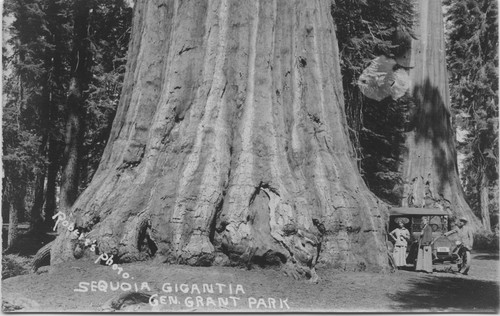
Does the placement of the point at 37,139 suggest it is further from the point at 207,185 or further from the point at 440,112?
the point at 440,112

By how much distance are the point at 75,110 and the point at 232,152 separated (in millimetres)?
10553

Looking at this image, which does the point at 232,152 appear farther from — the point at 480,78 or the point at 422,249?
the point at 480,78

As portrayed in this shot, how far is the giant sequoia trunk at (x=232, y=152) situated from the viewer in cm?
854

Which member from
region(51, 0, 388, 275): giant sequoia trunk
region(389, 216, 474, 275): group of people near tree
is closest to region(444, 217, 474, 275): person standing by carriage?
region(389, 216, 474, 275): group of people near tree

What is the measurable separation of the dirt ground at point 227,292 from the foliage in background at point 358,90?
379 inches

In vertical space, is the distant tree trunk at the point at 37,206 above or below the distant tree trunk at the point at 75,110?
below

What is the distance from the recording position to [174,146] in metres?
9.26

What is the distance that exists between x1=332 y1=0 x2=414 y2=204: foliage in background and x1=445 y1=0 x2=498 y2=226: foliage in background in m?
1.94

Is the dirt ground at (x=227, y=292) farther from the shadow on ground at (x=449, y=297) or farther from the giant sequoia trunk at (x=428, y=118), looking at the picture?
the giant sequoia trunk at (x=428, y=118)

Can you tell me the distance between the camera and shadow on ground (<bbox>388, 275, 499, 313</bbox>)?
8133 mm

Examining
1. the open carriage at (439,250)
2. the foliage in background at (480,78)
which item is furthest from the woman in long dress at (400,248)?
the foliage in background at (480,78)

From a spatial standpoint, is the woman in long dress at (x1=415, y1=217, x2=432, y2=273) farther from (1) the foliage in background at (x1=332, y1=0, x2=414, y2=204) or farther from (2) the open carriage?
(1) the foliage in background at (x1=332, y1=0, x2=414, y2=204)

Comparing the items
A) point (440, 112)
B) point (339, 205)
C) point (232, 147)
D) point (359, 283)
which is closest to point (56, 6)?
point (232, 147)
